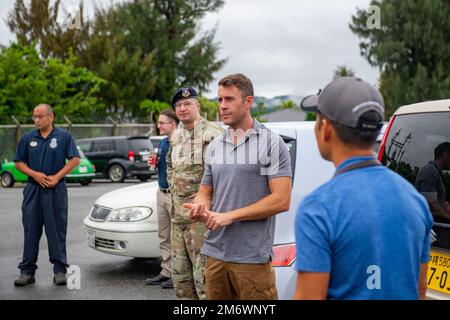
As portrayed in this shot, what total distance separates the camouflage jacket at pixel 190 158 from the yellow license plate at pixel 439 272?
1.89 metres

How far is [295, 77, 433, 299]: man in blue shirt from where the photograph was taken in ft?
6.33

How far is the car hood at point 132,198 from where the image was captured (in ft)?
25.0

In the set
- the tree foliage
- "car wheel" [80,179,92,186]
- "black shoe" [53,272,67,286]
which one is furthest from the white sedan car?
the tree foliage

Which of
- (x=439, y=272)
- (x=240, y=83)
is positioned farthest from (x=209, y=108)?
(x=240, y=83)

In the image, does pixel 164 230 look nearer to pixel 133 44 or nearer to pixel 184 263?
pixel 184 263

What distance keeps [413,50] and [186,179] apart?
37091 millimetres

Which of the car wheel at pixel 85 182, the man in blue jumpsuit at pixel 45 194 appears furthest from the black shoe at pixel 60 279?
the car wheel at pixel 85 182

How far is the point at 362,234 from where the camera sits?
1936 millimetres

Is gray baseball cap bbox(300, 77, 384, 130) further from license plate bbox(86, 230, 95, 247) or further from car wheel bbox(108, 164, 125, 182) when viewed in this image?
car wheel bbox(108, 164, 125, 182)

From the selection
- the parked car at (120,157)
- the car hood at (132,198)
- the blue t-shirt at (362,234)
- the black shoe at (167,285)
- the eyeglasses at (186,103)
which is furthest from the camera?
the parked car at (120,157)

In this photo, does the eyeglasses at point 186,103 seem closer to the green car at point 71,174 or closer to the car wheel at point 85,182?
the green car at point 71,174

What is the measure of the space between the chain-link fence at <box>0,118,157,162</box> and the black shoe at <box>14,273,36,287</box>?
73.4 ft

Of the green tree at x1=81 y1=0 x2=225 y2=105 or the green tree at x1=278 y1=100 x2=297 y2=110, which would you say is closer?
the green tree at x1=81 y1=0 x2=225 y2=105

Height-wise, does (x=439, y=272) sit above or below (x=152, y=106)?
below
